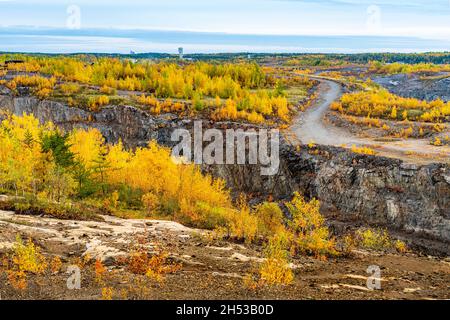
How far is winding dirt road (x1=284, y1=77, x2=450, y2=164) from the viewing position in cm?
4301

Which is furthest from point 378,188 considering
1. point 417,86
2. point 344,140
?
point 417,86

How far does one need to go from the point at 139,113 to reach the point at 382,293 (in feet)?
185

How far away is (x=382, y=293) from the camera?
18.4 m

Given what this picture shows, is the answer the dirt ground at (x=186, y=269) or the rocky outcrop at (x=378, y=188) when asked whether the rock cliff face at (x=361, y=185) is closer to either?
the rocky outcrop at (x=378, y=188)

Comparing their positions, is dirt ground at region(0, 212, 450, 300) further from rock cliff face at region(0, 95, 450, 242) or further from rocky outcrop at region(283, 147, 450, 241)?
rock cliff face at region(0, 95, 450, 242)

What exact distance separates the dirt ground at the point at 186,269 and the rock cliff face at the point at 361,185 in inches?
453

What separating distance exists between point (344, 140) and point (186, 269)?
35.9 meters

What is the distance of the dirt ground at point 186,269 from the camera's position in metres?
17.1

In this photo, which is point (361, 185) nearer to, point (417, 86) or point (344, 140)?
point (344, 140)

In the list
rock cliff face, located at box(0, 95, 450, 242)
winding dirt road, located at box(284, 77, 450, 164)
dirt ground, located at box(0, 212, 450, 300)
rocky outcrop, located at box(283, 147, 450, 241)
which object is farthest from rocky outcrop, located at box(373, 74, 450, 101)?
dirt ground, located at box(0, 212, 450, 300)

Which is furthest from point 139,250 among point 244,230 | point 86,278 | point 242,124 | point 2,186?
point 242,124

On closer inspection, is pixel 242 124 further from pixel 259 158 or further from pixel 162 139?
pixel 162 139

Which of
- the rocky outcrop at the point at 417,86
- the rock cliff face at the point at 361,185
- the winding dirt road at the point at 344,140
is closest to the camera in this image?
the rock cliff face at the point at 361,185

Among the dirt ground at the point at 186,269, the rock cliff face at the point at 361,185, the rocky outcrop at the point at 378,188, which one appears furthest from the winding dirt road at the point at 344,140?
the dirt ground at the point at 186,269
